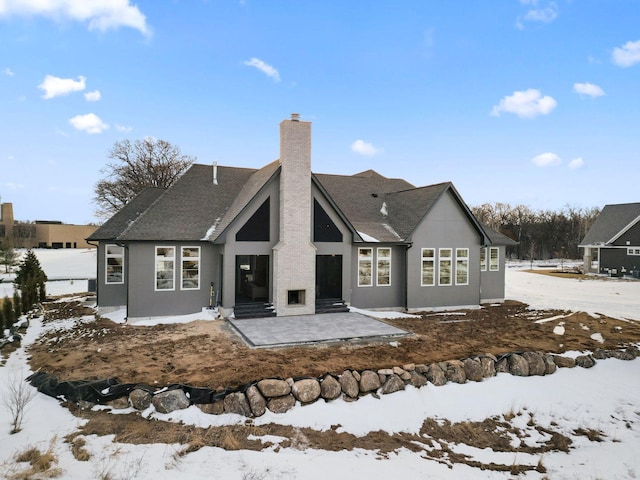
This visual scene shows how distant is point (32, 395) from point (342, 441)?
5.98 metres

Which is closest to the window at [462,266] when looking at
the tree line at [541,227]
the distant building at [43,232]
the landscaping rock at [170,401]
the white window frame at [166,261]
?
the white window frame at [166,261]

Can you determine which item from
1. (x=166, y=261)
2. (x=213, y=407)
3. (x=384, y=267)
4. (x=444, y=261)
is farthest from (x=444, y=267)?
(x=213, y=407)

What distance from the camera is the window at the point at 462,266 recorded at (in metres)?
17.4

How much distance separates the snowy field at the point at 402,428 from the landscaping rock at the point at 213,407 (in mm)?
126

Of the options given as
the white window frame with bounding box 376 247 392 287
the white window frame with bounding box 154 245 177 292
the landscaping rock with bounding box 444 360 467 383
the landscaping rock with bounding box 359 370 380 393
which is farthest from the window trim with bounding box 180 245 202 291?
the landscaping rock with bounding box 444 360 467 383

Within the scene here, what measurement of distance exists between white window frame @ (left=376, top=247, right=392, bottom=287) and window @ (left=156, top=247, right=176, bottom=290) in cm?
818

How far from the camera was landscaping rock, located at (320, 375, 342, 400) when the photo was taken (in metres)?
7.91

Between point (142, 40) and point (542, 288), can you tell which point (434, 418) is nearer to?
point (142, 40)

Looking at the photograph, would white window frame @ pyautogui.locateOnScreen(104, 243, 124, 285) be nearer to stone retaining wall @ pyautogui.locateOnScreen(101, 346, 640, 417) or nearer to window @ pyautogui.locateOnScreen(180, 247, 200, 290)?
window @ pyautogui.locateOnScreen(180, 247, 200, 290)

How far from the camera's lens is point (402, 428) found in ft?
23.5

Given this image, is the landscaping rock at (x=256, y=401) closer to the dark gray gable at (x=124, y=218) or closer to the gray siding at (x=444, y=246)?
the gray siding at (x=444, y=246)

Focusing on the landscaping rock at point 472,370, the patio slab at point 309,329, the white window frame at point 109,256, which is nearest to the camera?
the landscaping rock at point 472,370

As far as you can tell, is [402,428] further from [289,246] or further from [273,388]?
[289,246]

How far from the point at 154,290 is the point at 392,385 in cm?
953
